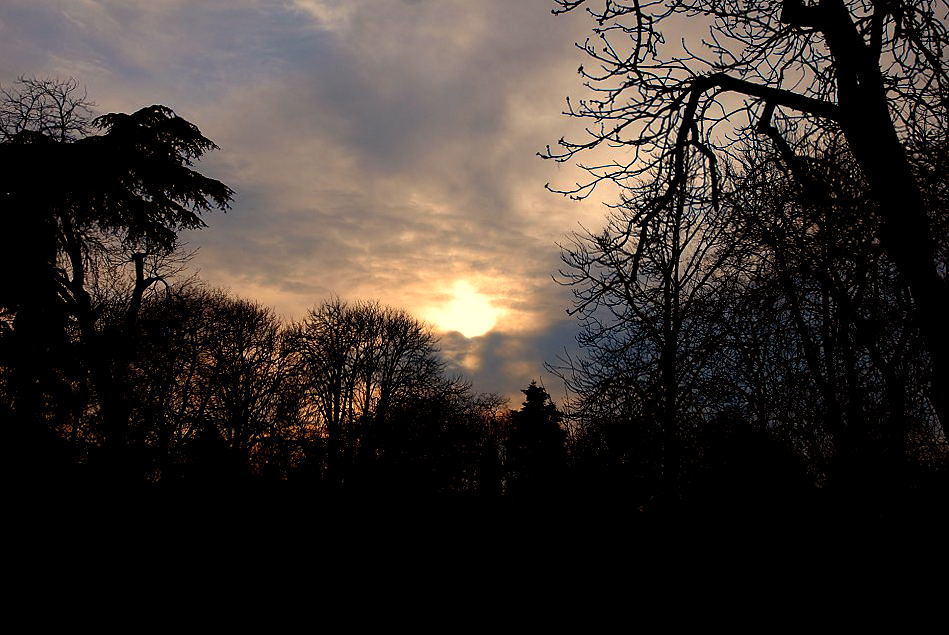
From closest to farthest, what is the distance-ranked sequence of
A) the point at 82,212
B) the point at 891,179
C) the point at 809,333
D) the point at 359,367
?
1. the point at 891,179
2. the point at 809,333
3. the point at 82,212
4. the point at 359,367

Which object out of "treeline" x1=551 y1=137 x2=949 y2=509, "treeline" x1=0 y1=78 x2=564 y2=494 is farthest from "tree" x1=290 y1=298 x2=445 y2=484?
"treeline" x1=551 y1=137 x2=949 y2=509

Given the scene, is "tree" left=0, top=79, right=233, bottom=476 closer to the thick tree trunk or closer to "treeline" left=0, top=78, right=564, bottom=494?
"treeline" left=0, top=78, right=564, bottom=494

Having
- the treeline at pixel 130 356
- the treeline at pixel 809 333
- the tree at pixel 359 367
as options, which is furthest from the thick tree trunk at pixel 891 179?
the tree at pixel 359 367

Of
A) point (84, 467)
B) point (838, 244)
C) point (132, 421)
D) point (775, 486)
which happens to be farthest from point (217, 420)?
point (838, 244)

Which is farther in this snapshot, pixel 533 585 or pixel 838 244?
pixel 533 585

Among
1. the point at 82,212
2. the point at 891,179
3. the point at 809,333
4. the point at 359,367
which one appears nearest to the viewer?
the point at 891,179

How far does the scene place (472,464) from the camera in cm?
3316

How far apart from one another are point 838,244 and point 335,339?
29724 mm

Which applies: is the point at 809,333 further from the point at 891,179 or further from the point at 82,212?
the point at 82,212

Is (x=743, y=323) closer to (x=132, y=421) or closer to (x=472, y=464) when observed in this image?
(x=132, y=421)

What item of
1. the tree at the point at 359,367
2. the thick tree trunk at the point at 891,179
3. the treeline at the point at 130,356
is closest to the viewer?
the thick tree trunk at the point at 891,179

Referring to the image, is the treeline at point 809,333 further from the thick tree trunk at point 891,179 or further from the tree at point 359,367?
the tree at point 359,367

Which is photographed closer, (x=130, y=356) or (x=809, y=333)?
(x=809, y=333)

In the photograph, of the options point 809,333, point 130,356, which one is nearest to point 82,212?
point 130,356
